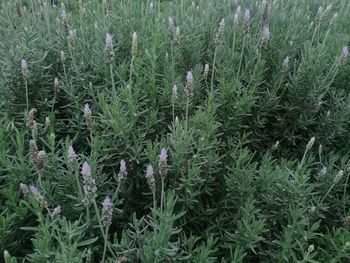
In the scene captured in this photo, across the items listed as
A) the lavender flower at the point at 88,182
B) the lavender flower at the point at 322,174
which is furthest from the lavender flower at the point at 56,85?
the lavender flower at the point at 322,174

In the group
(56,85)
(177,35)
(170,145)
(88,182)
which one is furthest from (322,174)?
(56,85)

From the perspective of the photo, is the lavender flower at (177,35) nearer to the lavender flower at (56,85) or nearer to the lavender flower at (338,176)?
the lavender flower at (56,85)

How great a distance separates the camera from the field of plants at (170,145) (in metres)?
1.83

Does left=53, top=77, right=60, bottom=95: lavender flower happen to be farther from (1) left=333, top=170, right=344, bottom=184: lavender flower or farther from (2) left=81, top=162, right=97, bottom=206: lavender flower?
(1) left=333, top=170, right=344, bottom=184: lavender flower

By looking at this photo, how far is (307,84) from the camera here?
257cm

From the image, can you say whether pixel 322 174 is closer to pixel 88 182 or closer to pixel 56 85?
pixel 88 182

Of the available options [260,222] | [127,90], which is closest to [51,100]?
[127,90]

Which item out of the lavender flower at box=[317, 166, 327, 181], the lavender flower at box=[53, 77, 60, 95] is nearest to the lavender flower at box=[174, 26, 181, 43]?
the lavender flower at box=[53, 77, 60, 95]

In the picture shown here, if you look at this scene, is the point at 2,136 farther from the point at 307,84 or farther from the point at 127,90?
the point at 307,84

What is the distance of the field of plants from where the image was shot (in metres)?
1.83

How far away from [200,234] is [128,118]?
67 centimetres

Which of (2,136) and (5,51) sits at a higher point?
(5,51)

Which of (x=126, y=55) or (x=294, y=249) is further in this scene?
(x=126, y=55)

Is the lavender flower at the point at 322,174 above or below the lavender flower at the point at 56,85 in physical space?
below
